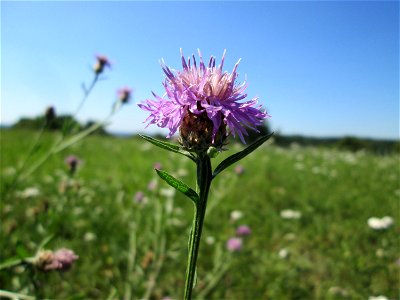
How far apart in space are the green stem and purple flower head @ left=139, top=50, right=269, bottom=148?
0.07 m

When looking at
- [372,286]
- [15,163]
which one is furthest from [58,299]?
[15,163]

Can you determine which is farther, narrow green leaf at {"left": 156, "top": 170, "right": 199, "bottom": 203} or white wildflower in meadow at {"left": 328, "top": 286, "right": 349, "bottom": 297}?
white wildflower in meadow at {"left": 328, "top": 286, "right": 349, "bottom": 297}

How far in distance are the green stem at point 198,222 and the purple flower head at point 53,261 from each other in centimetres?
57

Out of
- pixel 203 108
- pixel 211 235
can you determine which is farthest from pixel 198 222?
pixel 211 235

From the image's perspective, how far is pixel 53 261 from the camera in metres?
1.06

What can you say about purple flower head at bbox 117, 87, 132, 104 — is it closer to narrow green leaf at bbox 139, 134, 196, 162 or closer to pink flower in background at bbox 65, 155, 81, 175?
pink flower in background at bbox 65, 155, 81, 175

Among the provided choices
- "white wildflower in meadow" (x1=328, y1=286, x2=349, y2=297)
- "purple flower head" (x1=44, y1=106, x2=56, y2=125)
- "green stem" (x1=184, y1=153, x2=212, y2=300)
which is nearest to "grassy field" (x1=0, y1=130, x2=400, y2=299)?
"white wildflower in meadow" (x1=328, y1=286, x2=349, y2=297)

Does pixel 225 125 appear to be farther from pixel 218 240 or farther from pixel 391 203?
pixel 391 203

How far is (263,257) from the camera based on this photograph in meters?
2.62

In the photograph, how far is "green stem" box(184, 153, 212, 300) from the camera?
2.07 feet

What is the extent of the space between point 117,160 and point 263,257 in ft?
11.0

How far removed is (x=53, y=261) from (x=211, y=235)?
1982 millimetres

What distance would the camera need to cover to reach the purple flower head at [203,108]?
2.46ft

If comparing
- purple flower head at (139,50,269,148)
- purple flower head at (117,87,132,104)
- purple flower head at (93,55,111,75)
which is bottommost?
purple flower head at (139,50,269,148)
